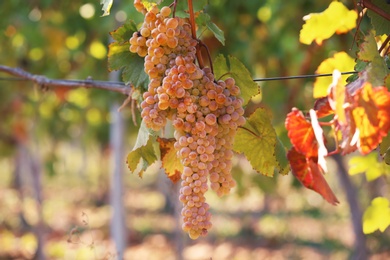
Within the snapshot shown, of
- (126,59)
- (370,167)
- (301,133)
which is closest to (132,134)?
(370,167)

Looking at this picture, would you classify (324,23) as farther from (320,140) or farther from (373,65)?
(320,140)

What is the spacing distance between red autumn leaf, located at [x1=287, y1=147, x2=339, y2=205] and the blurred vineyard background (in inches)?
37.2

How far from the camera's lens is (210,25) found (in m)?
1.20

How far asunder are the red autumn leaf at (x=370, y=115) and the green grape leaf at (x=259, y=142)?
1.27ft

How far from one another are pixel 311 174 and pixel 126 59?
505 mm

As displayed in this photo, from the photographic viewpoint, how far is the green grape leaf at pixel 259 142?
1.23m

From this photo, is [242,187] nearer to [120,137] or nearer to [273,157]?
[120,137]

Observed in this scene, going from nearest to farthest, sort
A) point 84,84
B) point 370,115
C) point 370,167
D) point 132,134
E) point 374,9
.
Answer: point 370,115, point 374,9, point 84,84, point 370,167, point 132,134

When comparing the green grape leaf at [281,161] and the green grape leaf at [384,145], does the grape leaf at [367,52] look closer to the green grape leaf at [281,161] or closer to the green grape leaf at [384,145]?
the green grape leaf at [384,145]

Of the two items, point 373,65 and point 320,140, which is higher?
point 373,65

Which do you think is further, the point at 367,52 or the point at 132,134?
the point at 132,134

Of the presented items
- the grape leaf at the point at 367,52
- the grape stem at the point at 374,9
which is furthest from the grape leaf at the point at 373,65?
the grape stem at the point at 374,9

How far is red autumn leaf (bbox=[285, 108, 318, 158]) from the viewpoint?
0.93 metres

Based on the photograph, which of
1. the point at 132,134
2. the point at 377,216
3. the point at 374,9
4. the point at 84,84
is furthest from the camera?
the point at 132,134
